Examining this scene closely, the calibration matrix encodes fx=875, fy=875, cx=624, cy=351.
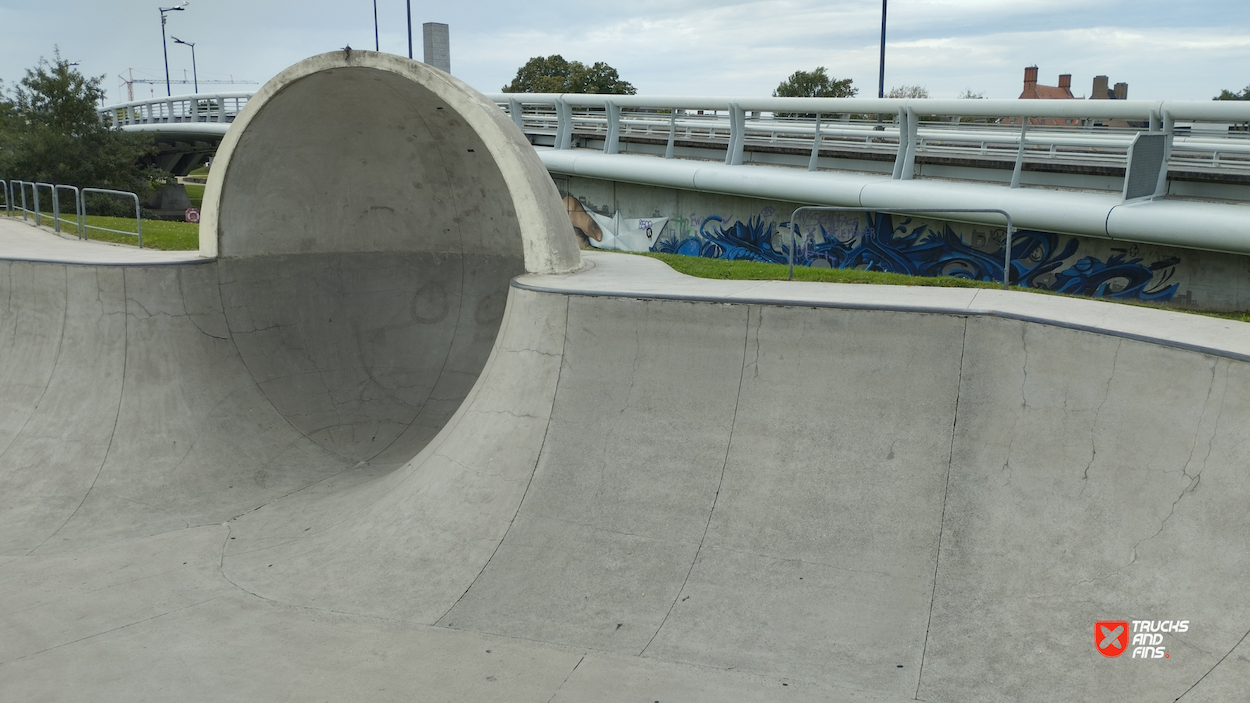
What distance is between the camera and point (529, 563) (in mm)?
7617

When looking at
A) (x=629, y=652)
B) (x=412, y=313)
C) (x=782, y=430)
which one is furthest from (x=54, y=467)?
(x=782, y=430)

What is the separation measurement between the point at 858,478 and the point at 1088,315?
2.35 meters

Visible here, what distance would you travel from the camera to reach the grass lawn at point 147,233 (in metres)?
16.1

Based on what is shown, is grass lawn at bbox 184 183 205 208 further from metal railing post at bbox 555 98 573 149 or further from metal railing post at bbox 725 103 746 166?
metal railing post at bbox 725 103 746 166

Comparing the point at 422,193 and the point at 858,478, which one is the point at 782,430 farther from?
the point at 422,193

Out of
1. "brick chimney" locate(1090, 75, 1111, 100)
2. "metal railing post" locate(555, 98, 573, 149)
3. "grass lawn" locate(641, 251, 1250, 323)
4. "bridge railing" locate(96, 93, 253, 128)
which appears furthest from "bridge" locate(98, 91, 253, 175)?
"brick chimney" locate(1090, 75, 1111, 100)

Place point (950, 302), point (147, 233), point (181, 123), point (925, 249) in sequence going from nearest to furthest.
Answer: point (950, 302) < point (925, 249) < point (147, 233) < point (181, 123)

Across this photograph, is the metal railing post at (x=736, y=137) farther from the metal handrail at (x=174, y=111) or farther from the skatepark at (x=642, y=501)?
the metal handrail at (x=174, y=111)

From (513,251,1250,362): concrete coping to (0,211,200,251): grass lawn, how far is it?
9.58m

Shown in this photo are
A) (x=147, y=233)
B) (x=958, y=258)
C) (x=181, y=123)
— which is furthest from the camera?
(x=181, y=123)

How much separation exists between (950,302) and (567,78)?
6082 centimetres
